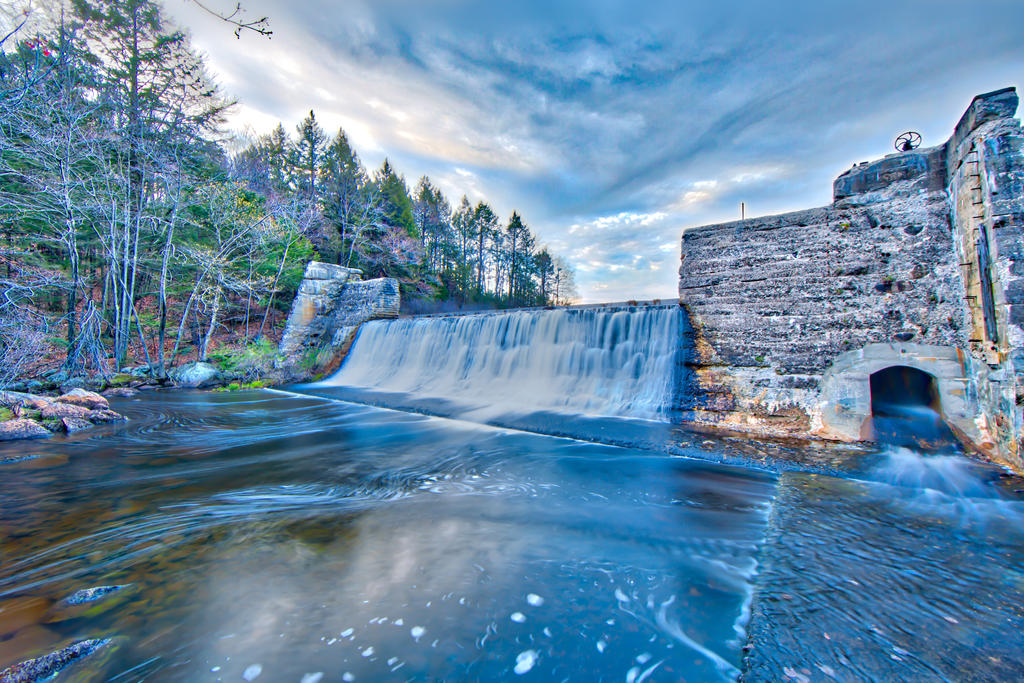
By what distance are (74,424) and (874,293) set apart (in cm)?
977

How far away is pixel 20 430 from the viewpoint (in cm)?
413

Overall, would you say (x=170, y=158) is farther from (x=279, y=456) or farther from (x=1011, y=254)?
(x=1011, y=254)

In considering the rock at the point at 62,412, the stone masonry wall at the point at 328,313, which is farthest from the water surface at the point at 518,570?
the stone masonry wall at the point at 328,313

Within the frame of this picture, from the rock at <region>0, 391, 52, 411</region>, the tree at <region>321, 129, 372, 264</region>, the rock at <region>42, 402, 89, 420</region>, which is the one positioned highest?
the tree at <region>321, 129, 372, 264</region>

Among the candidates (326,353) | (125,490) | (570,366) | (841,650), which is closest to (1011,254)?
(841,650)

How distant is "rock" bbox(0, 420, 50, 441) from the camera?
13.2 feet

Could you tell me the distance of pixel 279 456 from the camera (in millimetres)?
3785

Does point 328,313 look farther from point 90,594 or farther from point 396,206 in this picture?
point 396,206

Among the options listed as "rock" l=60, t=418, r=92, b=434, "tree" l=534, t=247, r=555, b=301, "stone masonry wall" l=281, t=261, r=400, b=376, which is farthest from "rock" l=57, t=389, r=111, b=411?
"tree" l=534, t=247, r=555, b=301

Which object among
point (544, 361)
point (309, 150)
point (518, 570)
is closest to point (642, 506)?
point (518, 570)

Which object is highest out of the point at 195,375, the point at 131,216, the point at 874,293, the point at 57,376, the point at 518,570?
the point at 131,216

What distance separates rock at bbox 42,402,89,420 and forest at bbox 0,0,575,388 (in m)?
0.65

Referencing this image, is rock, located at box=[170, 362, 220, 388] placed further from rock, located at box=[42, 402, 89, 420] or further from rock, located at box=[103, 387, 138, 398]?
rock, located at box=[42, 402, 89, 420]

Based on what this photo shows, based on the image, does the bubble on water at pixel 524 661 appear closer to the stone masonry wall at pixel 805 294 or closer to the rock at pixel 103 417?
the stone masonry wall at pixel 805 294
